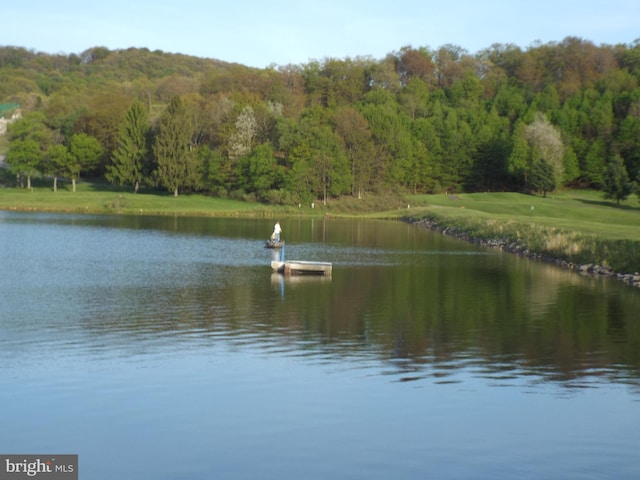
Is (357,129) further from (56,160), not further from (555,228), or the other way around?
(555,228)

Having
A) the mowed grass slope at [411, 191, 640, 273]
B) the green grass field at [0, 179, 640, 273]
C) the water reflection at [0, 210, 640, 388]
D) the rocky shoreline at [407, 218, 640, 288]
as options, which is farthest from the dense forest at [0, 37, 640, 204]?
the water reflection at [0, 210, 640, 388]

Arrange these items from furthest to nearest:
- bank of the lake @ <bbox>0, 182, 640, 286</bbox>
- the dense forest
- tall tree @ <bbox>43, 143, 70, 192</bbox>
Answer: tall tree @ <bbox>43, 143, 70, 192</bbox>, the dense forest, bank of the lake @ <bbox>0, 182, 640, 286</bbox>

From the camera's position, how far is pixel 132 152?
10038 centimetres

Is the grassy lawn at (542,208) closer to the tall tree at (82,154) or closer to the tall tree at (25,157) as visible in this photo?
the tall tree at (82,154)

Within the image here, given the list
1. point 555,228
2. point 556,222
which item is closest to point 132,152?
point 556,222

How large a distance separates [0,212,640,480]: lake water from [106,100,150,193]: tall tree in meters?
65.5

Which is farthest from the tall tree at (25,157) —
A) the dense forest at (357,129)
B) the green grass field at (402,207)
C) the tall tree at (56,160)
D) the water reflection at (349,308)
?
the water reflection at (349,308)

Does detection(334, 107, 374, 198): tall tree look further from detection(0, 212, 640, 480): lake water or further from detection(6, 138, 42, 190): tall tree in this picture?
detection(0, 212, 640, 480): lake water

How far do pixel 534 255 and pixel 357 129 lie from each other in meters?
61.1

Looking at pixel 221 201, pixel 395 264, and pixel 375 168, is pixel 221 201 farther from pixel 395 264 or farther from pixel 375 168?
pixel 395 264

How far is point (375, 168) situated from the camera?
105 metres

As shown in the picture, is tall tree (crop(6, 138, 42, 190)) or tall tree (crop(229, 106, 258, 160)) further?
tall tree (crop(6, 138, 42, 190))

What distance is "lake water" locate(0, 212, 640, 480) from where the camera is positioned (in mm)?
12297

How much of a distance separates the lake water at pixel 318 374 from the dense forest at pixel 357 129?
206ft
